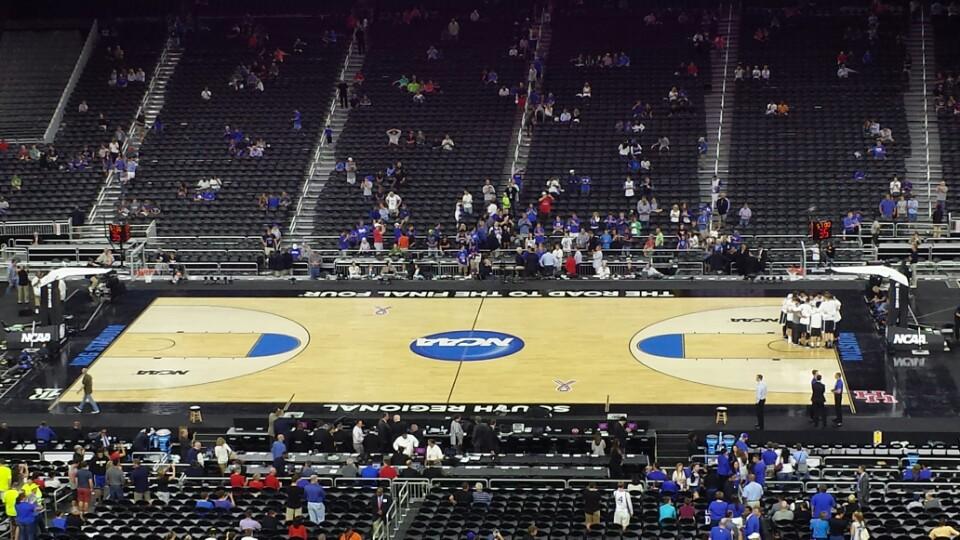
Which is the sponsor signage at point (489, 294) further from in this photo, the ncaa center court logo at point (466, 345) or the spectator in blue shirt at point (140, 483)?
the spectator in blue shirt at point (140, 483)

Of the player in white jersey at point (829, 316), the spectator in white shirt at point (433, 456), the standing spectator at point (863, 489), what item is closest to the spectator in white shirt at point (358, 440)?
the spectator in white shirt at point (433, 456)

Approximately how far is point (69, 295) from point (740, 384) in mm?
20260

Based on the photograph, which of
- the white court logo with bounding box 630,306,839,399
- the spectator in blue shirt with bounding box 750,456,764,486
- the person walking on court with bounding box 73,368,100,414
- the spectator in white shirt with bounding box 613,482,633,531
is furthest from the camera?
the white court logo with bounding box 630,306,839,399

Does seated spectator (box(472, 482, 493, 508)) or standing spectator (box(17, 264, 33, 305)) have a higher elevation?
standing spectator (box(17, 264, 33, 305))

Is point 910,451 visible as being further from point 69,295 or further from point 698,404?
point 69,295

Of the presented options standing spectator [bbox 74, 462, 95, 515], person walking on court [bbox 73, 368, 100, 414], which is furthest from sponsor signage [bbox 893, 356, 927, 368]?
standing spectator [bbox 74, 462, 95, 515]

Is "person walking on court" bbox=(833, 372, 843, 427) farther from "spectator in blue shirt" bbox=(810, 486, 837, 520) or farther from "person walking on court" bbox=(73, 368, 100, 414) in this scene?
"person walking on court" bbox=(73, 368, 100, 414)

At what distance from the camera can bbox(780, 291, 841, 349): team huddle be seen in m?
42.4

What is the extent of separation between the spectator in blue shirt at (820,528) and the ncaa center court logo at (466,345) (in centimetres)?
1422

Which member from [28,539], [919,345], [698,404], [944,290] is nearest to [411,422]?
[698,404]

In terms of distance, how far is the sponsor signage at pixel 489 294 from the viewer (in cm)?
4847

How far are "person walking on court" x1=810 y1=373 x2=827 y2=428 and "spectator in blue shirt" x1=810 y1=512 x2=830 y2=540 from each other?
673 centimetres

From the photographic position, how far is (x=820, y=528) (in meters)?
29.8

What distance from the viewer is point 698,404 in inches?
1528
